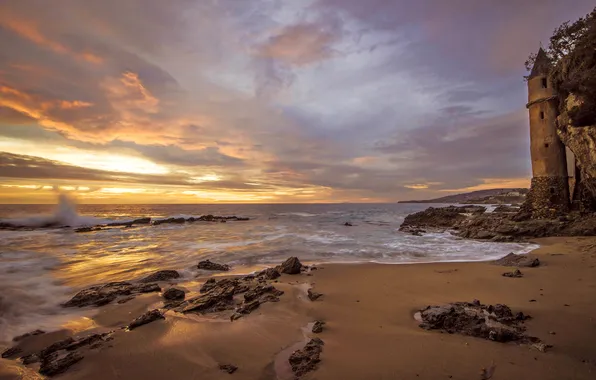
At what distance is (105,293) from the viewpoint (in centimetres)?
738

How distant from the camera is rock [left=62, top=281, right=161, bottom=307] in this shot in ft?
23.2

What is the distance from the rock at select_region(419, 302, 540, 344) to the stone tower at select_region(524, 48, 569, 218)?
1827 centimetres

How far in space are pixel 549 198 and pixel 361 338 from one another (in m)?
20.7

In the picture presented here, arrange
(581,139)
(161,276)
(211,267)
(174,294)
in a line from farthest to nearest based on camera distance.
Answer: (581,139), (211,267), (161,276), (174,294)

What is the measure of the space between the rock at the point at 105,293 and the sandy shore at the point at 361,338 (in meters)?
0.52

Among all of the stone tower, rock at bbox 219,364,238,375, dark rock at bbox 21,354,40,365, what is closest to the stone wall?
the stone tower

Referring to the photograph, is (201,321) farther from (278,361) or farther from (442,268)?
(442,268)

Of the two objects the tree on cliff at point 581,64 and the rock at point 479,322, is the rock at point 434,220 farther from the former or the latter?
the rock at point 479,322

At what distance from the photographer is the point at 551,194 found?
61.0ft

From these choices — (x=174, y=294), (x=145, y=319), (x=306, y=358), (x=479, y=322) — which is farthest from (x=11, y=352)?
(x=479, y=322)

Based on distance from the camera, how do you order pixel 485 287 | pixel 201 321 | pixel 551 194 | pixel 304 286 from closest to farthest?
1. pixel 201 321
2. pixel 485 287
3. pixel 304 286
4. pixel 551 194

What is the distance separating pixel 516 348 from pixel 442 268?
5.94 meters

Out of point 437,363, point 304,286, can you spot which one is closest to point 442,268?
point 304,286

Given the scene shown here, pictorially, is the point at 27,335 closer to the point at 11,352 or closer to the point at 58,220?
the point at 11,352
